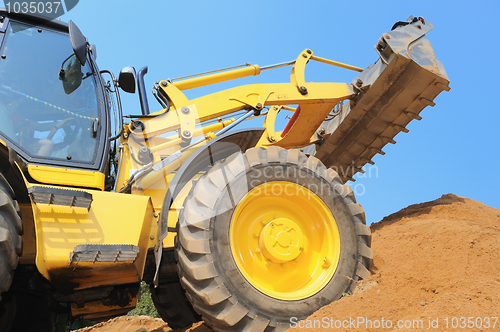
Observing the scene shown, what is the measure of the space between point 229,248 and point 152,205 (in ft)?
2.75

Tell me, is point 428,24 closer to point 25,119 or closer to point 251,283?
point 251,283

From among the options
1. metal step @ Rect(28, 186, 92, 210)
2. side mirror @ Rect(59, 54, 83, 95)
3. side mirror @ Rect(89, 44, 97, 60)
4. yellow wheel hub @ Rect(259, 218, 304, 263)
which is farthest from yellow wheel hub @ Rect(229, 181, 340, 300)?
side mirror @ Rect(89, 44, 97, 60)

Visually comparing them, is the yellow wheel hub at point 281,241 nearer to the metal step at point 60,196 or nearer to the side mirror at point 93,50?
the metal step at point 60,196

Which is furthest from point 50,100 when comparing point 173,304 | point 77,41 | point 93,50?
point 173,304

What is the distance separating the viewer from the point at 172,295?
14.8ft

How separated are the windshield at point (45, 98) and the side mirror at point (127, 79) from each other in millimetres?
307

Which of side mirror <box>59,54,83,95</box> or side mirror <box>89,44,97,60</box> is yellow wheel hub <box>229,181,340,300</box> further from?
side mirror <box>89,44,97,60</box>

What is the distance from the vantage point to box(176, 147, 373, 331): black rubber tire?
9.42 ft

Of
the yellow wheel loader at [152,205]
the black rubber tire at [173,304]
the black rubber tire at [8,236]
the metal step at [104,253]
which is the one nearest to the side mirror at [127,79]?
the yellow wheel loader at [152,205]

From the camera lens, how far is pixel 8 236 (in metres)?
2.45

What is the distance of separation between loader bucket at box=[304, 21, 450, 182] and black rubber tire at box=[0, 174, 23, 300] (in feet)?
13.5

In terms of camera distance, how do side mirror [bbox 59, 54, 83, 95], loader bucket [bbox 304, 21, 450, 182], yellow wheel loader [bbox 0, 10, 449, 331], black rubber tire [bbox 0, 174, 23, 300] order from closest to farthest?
black rubber tire [bbox 0, 174, 23, 300]
yellow wheel loader [bbox 0, 10, 449, 331]
side mirror [bbox 59, 54, 83, 95]
loader bucket [bbox 304, 21, 450, 182]

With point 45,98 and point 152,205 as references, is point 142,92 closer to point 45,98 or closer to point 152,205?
point 45,98

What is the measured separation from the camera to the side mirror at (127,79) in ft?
12.6
